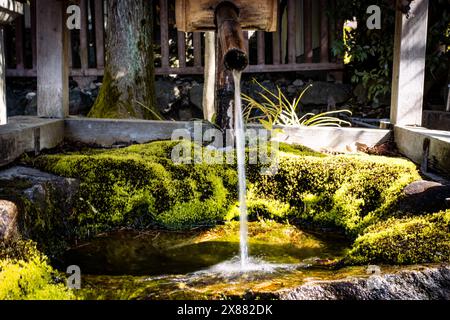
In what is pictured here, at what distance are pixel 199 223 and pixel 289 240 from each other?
0.63 meters

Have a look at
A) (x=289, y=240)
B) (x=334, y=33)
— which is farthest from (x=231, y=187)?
(x=334, y=33)

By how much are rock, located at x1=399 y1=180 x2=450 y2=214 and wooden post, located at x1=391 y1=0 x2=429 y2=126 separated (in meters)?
1.26

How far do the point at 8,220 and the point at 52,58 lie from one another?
7.17 ft

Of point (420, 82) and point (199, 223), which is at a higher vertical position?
point (420, 82)

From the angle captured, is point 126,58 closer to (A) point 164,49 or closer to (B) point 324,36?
(A) point 164,49

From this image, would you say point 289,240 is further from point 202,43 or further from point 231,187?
point 202,43

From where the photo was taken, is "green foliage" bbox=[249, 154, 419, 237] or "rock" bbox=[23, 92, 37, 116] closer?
"green foliage" bbox=[249, 154, 419, 237]

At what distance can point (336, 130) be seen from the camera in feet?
13.1

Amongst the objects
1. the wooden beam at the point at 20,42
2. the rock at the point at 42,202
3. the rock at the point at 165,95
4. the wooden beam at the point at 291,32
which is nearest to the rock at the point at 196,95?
the rock at the point at 165,95

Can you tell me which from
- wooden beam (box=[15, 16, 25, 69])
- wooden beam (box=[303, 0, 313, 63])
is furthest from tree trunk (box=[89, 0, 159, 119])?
wooden beam (box=[15, 16, 25, 69])

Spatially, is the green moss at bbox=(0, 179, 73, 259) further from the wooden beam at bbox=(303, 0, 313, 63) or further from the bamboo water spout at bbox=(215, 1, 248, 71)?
the wooden beam at bbox=(303, 0, 313, 63)

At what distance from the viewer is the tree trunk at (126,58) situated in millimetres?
5574

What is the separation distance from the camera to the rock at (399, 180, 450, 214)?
2.42m

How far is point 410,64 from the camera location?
12.6 ft
